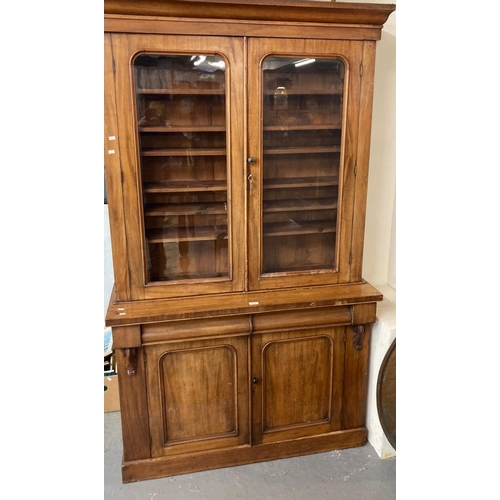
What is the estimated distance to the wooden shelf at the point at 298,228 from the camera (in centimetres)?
186

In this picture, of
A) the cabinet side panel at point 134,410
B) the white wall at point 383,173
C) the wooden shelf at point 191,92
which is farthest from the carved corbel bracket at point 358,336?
the wooden shelf at point 191,92

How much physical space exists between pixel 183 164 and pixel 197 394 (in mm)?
995

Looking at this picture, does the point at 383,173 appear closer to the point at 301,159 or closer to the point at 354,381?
the point at 301,159

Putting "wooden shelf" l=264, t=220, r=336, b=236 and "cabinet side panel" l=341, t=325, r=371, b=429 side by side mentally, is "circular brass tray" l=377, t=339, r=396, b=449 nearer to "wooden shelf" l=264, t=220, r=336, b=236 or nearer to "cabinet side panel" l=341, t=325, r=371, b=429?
"cabinet side panel" l=341, t=325, r=371, b=429

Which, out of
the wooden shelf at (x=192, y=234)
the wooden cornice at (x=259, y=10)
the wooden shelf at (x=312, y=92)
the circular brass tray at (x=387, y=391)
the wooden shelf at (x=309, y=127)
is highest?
the wooden cornice at (x=259, y=10)

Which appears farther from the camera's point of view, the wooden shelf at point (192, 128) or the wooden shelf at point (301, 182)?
the wooden shelf at point (301, 182)

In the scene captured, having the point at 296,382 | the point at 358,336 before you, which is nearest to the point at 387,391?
the point at 358,336

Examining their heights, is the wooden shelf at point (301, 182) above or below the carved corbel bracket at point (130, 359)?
above

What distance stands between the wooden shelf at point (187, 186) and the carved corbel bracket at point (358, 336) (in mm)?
861

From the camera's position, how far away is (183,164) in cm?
179

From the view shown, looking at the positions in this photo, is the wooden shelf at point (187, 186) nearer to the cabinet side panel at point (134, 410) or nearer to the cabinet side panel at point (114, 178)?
the cabinet side panel at point (114, 178)

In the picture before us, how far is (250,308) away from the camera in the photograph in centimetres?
173
